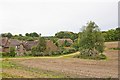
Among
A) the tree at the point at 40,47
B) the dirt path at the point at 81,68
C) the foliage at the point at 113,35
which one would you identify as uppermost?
the foliage at the point at 113,35

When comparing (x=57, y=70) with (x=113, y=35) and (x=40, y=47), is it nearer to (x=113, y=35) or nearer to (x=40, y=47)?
(x=40, y=47)

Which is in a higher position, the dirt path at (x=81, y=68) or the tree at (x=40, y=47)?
→ the tree at (x=40, y=47)

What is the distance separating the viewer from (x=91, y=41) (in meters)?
57.5

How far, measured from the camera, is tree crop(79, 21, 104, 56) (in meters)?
57.3

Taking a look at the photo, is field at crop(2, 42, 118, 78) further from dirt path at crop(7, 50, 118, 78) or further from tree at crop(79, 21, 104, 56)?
tree at crop(79, 21, 104, 56)

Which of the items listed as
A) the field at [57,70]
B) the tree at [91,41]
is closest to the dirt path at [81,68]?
the field at [57,70]

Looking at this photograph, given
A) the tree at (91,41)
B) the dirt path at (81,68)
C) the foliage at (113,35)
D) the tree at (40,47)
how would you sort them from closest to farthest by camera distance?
the dirt path at (81,68) < the tree at (91,41) < the tree at (40,47) < the foliage at (113,35)

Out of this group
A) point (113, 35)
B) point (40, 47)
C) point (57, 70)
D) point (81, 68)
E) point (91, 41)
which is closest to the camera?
point (57, 70)

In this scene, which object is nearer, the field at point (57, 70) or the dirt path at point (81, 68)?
the field at point (57, 70)

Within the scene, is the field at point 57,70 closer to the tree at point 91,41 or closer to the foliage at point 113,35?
the tree at point 91,41

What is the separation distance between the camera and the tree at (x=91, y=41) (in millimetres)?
57281

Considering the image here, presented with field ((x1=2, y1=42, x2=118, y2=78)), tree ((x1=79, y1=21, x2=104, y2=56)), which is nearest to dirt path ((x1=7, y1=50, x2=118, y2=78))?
field ((x1=2, y1=42, x2=118, y2=78))

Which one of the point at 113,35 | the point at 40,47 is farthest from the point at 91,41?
the point at 113,35

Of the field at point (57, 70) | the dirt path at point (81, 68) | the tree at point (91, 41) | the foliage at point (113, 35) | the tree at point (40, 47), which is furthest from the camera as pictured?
the foliage at point (113, 35)
